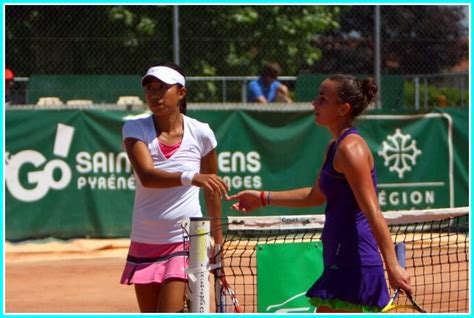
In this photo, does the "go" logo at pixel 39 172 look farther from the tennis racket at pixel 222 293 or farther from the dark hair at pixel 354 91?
the dark hair at pixel 354 91

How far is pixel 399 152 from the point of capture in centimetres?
1348

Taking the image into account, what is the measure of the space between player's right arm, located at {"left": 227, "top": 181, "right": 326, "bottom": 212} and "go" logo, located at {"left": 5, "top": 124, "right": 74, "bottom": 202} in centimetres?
744

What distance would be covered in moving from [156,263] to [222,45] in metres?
13.4

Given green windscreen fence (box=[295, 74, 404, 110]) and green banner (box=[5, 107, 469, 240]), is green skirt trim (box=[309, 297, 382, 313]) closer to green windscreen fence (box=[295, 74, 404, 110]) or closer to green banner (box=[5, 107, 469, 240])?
green banner (box=[5, 107, 469, 240])

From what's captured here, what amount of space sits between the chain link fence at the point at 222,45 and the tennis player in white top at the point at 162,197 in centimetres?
951

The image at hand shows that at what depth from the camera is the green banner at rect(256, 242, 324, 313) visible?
6.91 meters

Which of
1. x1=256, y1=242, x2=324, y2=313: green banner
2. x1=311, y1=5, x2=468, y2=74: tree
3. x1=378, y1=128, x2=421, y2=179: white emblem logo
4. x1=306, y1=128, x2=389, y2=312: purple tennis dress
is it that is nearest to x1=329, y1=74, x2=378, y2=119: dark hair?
x1=306, y1=128, x2=389, y2=312: purple tennis dress

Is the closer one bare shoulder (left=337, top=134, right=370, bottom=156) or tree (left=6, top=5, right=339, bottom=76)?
bare shoulder (left=337, top=134, right=370, bottom=156)

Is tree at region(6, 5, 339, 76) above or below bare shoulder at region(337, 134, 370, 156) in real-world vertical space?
above

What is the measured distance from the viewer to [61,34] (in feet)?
58.2

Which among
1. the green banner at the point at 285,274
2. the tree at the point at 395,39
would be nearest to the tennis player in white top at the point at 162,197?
the green banner at the point at 285,274

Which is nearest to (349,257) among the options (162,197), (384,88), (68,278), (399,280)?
(399,280)

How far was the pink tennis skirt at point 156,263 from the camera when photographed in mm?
5328

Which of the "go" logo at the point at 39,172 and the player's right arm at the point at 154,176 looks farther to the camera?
the "go" logo at the point at 39,172
